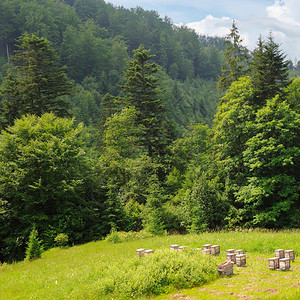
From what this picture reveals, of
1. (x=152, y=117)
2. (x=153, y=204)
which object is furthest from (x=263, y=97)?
(x=153, y=204)

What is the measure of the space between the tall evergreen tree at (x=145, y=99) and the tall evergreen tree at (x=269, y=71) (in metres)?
11.4

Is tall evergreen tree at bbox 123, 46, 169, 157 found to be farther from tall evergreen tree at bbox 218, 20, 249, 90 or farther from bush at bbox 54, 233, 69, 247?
bush at bbox 54, 233, 69, 247

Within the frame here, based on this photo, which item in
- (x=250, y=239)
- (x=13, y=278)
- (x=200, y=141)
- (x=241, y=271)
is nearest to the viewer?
(x=241, y=271)

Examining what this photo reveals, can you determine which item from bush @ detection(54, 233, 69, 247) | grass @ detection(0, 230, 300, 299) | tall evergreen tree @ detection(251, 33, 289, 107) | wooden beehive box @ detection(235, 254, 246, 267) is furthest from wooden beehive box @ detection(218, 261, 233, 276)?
tall evergreen tree @ detection(251, 33, 289, 107)

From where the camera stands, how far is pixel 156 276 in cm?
1050

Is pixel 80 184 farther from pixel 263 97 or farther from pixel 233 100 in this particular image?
pixel 263 97

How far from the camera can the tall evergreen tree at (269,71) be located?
3112 cm

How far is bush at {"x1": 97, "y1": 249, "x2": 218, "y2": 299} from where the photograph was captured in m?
10.1

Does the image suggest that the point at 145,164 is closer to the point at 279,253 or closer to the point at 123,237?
the point at 123,237

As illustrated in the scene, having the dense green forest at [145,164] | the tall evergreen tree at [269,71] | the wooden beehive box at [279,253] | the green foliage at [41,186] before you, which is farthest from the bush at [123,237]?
the tall evergreen tree at [269,71]

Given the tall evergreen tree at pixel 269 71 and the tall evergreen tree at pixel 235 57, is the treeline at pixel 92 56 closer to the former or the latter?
the tall evergreen tree at pixel 235 57

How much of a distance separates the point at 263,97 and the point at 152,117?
1321 centimetres

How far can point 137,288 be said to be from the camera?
1008 centimetres

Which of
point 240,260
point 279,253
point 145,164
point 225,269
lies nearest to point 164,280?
point 225,269
